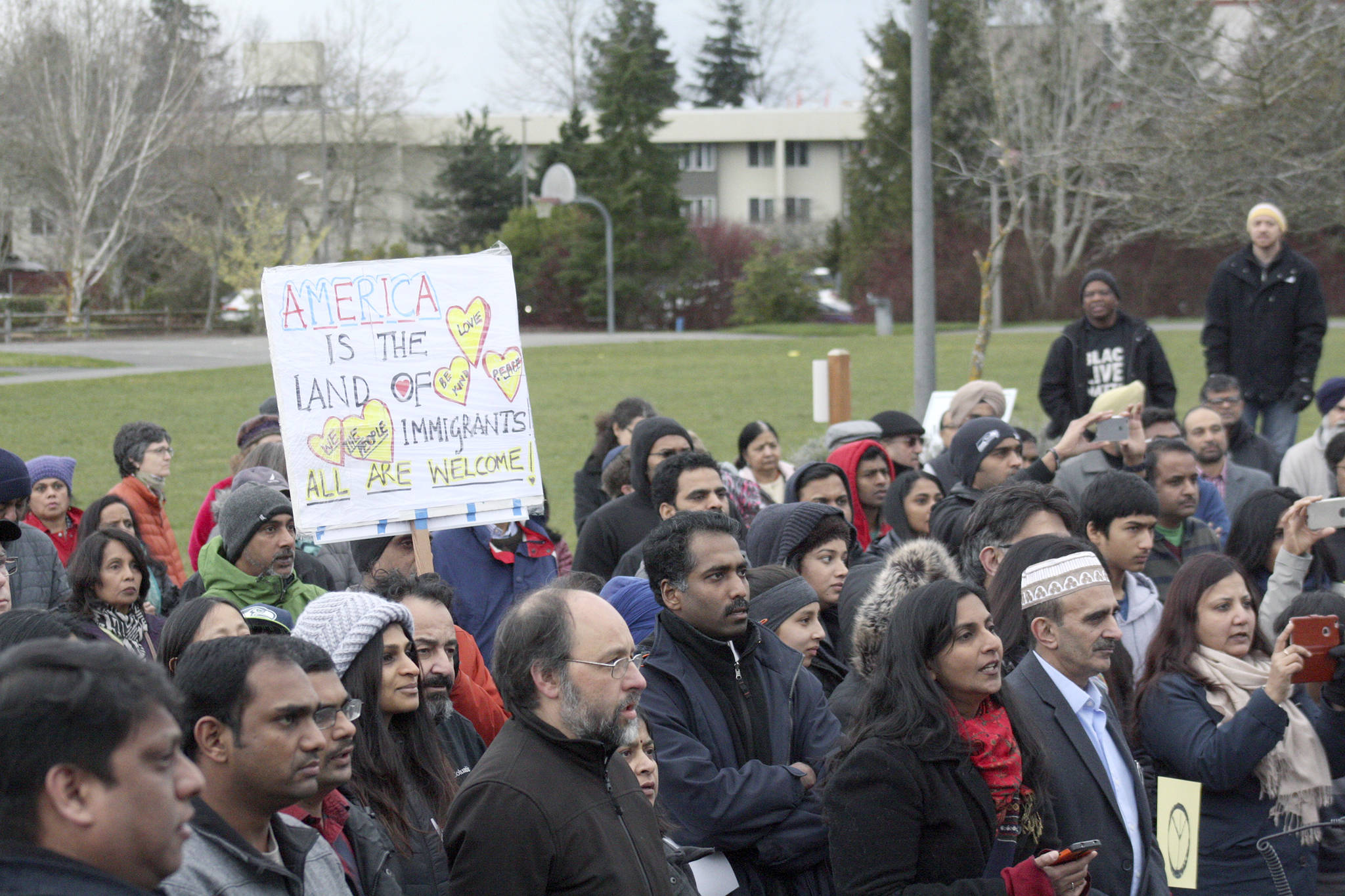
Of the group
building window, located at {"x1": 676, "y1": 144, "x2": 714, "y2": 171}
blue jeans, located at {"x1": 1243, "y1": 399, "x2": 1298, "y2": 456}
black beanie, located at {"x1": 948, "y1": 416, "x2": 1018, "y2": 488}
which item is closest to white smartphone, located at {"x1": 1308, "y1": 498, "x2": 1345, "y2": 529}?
black beanie, located at {"x1": 948, "y1": 416, "x2": 1018, "y2": 488}

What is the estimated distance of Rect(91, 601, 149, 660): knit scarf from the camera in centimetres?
565

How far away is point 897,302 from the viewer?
2095 inches

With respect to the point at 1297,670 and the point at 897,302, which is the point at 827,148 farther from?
the point at 1297,670

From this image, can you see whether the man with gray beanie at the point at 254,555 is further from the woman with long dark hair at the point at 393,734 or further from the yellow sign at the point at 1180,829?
the yellow sign at the point at 1180,829

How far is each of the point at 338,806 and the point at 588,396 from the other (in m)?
22.1

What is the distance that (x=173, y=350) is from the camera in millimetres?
35531

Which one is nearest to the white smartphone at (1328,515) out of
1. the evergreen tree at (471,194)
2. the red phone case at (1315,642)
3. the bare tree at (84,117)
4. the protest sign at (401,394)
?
the red phone case at (1315,642)

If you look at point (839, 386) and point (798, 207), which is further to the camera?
point (798, 207)

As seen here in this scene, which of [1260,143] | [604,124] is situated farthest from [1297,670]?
[604,124]

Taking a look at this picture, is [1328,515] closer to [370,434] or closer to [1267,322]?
[370,434]

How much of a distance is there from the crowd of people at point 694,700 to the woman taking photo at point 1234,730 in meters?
0.01

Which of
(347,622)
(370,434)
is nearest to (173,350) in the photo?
(370,434)

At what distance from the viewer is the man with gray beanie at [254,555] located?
5.43 m

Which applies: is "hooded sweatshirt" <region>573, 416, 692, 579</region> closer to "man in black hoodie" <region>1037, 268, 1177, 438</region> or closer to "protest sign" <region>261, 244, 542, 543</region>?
"protest sign" <region>261, 244, 542, 543</region>
